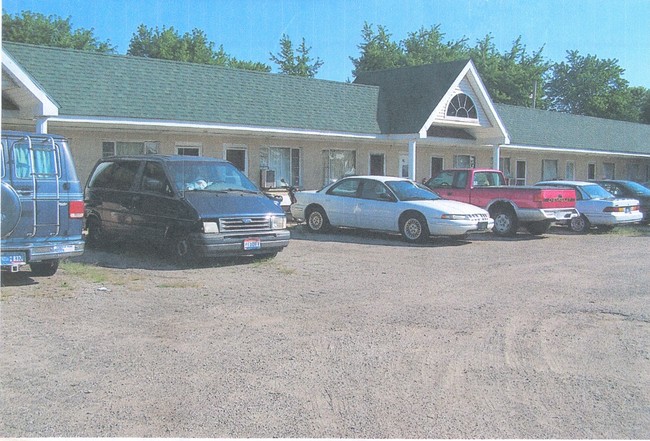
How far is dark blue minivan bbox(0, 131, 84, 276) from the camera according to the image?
8.24 m

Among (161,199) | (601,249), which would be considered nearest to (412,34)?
(601,249)

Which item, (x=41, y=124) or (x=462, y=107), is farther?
(x=462, y=107)

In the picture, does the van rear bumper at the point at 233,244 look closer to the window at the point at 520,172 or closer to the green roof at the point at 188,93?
the green roof at the point at 188,93

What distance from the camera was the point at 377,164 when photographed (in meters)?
23.6

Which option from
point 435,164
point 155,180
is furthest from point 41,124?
point 435,164

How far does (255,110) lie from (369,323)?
524 inches

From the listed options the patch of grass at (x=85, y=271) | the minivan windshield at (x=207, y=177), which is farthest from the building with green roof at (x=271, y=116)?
the patch of grass at (x=85, y=271)

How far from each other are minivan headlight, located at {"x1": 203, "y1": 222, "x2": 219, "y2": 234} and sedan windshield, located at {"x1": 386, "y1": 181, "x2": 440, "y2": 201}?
5.59m

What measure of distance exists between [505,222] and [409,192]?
294 centimetres

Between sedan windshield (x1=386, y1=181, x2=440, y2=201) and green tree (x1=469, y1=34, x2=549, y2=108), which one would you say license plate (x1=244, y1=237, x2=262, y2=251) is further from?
green tree (x1=469, y1=34, x2=549, y2=108)

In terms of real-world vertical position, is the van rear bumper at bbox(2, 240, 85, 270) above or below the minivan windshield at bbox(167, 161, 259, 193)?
below

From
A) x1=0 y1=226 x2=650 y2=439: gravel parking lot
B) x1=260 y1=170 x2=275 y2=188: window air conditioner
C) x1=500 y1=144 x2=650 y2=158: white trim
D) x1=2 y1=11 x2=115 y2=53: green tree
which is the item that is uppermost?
x1=2 y1=11 x2=115 y2=53: green tree

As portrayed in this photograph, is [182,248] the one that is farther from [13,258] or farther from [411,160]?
[411,160]

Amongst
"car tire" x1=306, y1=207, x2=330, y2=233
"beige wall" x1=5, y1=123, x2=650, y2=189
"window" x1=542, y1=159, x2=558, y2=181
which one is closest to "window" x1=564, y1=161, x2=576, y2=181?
"beige wall" x1=5, y1=123, x2=650, y2=189
